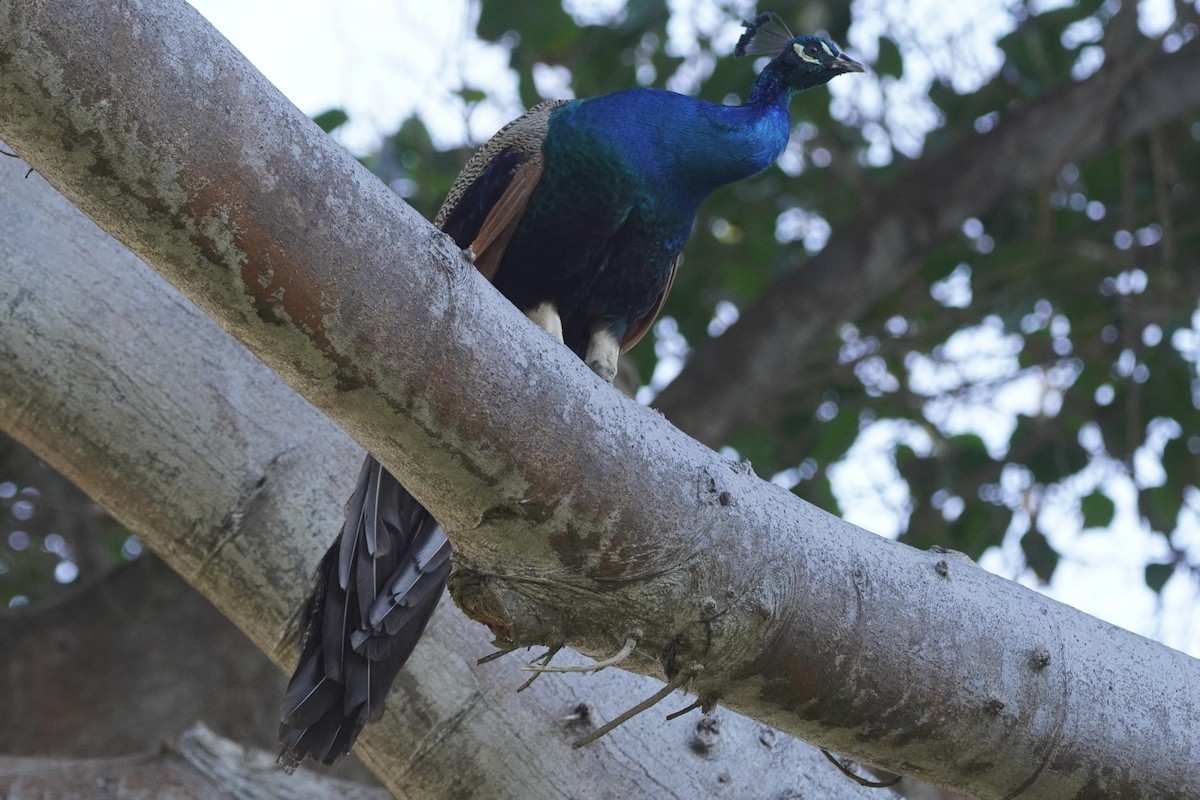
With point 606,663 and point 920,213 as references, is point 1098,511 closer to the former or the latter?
point 920,213

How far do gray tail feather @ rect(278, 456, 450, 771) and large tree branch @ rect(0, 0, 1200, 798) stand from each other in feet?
1.77

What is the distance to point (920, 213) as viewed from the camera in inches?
199

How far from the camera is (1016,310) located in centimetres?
504

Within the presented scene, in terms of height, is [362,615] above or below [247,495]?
above

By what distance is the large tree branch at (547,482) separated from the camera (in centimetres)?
153

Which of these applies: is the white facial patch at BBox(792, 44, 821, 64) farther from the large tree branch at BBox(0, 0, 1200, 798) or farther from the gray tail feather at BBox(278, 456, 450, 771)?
the large tree branch at BBox(0, 0, 1200, 798)

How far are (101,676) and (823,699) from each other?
2963 mm

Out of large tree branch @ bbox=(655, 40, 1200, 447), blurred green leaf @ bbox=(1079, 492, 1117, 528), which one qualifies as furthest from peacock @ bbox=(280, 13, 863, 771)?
blurred green leaf @ bbox=(1079, 492, 1117, 528)

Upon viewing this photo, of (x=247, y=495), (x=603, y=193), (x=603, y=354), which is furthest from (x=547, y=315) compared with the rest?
(x=247, y=495)

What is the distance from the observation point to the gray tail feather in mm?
2426

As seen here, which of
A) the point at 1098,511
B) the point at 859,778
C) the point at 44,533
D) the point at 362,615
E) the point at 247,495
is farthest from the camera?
the point at 44,533

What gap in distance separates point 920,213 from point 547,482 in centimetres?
357

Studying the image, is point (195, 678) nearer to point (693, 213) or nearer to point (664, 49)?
point (693, 213)

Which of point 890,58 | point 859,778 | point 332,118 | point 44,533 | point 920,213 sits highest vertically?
point 890,58
